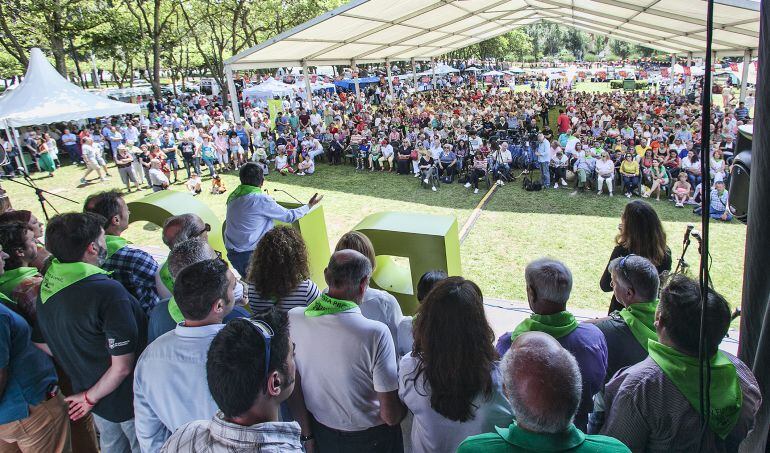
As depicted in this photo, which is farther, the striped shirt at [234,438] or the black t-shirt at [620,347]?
the black t-shirt at [620,347]

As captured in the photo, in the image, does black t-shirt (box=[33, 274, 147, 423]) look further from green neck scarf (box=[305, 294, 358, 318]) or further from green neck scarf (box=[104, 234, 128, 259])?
green neck scarf (box=[305, 294, 358, 318])

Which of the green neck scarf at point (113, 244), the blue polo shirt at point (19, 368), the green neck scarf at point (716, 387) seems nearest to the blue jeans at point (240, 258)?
the green neck scarf at point (113, 244)

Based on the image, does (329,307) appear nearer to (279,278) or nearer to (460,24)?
(279,278)

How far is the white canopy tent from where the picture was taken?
10.8 metres

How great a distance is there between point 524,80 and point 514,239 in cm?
4251

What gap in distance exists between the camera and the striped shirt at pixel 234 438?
126 centimetres

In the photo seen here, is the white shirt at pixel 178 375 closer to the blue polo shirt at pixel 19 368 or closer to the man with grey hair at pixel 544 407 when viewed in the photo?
the blue polo shirt at pixel 19 368

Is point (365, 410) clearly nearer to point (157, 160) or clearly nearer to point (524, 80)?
point (157, 160)

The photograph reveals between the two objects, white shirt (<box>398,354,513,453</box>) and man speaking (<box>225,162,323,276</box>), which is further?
man speaking (<box>225,162,323,276</box>)

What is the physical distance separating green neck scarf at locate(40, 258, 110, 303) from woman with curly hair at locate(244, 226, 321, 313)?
2.61ft

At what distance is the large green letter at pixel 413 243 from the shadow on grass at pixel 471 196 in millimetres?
5374

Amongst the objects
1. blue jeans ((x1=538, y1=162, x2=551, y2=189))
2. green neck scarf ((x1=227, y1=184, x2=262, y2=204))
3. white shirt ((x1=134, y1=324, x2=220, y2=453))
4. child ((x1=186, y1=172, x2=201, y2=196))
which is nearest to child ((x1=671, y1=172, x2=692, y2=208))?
blue jeans ((x1=538, y1=162, x2=551, y2=189))

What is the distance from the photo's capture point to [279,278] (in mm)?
2709

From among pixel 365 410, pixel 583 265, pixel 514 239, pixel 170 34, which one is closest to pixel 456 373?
pixel 365 410
